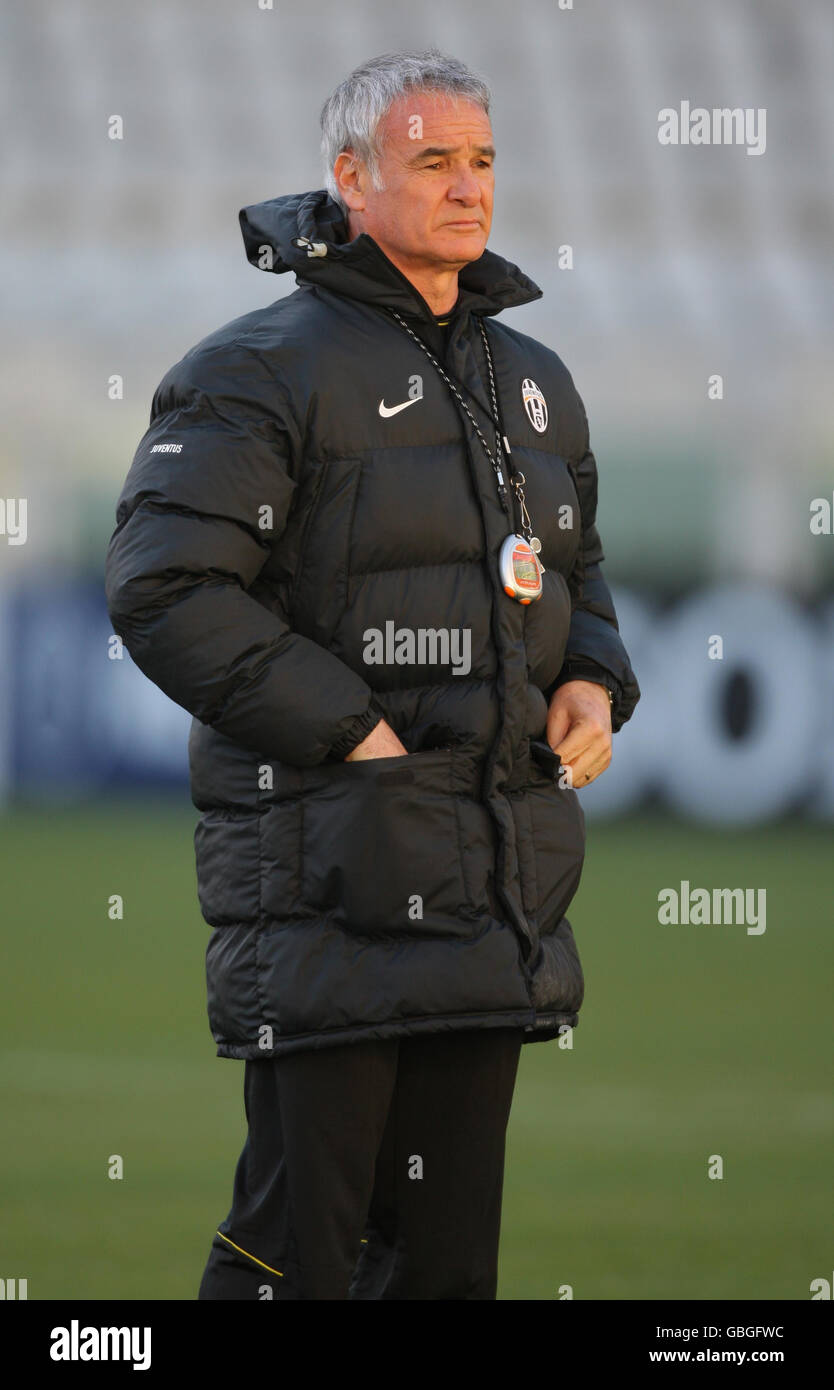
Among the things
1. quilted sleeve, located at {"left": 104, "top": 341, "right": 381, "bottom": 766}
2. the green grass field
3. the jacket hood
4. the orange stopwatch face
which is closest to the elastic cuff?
quilted sleeve, located at {"left": 104, "top": 341, "right": 381, "bottom": 766}

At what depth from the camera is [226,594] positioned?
4.77ft

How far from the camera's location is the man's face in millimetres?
1540

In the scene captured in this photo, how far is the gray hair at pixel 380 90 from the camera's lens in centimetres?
155

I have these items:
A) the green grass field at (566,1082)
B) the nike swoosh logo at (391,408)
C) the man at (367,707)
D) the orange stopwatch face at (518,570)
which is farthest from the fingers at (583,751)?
the green grass field at (566,1082)

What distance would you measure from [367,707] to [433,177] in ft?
1.47

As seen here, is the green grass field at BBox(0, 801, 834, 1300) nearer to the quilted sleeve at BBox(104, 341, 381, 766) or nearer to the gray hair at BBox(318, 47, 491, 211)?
the quilted sleeve at BBox(104, 341, 381, 766)

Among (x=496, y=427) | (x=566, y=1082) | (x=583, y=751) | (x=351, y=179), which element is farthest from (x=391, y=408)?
(x=566, y=1082)

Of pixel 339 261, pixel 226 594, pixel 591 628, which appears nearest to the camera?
pixel 226 594

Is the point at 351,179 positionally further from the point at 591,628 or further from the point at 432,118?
the point at 591,628

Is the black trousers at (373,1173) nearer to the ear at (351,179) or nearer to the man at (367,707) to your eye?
the man at (367,707)

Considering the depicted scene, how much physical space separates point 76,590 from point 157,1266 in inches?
118

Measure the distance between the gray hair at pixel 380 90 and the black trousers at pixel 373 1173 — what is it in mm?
726

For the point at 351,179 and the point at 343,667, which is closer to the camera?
the point at 343,667
